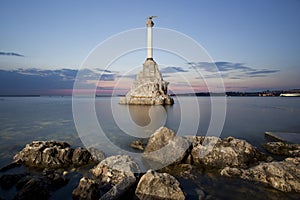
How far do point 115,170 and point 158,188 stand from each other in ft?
6.11

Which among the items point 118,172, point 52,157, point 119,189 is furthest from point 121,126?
point 119,189

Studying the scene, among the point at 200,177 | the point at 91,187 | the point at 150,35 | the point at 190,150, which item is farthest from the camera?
the point at 150,35

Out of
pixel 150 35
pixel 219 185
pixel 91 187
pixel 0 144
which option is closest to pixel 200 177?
pixel 219 185

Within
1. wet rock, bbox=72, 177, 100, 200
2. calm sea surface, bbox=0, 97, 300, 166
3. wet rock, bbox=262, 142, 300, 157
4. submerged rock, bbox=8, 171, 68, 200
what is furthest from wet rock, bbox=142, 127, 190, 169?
wet rock, bbox=262, 142, 300, 157

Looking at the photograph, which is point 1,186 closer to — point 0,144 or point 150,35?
point 0,144

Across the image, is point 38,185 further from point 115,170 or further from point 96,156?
point 96,156

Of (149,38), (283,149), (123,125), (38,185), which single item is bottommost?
(123,125)

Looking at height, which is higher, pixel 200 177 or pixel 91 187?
pixel 91 187

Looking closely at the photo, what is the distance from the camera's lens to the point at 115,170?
6160 mm

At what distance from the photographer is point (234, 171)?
656cm

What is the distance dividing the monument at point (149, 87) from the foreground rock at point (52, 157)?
4442 centimetres

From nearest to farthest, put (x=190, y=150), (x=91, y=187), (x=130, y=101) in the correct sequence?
(x=91, y=187) → (x=190, y=150) → (x=130, y=101)

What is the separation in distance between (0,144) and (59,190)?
8.00 metres

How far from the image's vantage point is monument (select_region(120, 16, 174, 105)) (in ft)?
177
